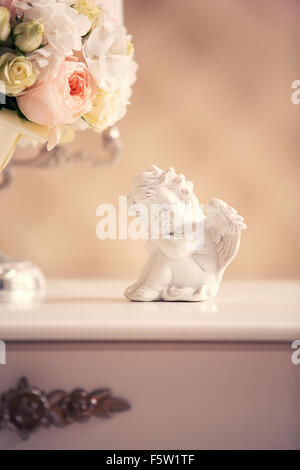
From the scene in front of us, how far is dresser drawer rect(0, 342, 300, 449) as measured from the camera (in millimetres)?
679

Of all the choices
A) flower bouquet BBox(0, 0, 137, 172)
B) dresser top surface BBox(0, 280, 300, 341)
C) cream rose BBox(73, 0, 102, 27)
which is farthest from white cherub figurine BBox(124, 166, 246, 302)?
cream rose BBox(73, 0, 102, 27)

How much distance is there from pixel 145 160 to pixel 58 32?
1.99 ft

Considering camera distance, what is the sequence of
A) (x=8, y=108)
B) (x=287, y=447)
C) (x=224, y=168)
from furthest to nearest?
(x=224, y=168) < (x=8, y=108) < (x=287, y=447)

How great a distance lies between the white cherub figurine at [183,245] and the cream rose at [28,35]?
255 millimetres

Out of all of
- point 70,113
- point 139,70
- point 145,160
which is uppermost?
point 139,70

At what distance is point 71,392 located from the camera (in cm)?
69

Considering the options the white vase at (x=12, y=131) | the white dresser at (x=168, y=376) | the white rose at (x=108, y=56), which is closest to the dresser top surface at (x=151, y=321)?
the white dresser at (x=168, y=376)

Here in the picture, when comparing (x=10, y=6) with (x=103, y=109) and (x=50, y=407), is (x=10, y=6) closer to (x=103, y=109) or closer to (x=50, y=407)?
(x=103, y=109)

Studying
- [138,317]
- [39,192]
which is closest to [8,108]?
[138,317]

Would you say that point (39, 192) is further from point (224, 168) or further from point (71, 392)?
point (71, 392)

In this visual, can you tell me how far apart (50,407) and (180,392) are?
0.56 feet

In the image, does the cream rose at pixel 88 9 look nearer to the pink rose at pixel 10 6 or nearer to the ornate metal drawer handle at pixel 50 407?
the pink rose at pixel 10 6

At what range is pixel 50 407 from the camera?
0.69 meters
